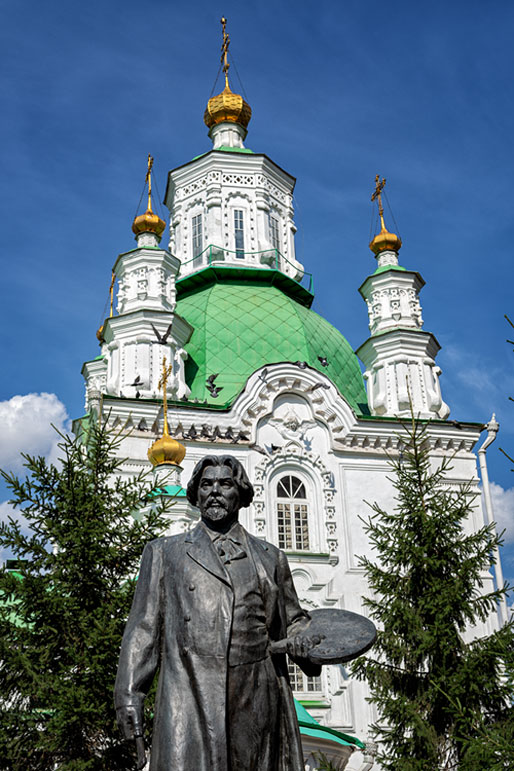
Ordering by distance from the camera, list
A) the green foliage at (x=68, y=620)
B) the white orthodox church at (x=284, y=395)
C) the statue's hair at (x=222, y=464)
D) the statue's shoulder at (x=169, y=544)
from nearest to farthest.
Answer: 1. the statue's shoulder at (x=169, y=544)
2. the statue's hair at (x=222, y=464)
3. the green foliage at (x=68, y=620)
4. the white orthodox church at (x=284, y=395)

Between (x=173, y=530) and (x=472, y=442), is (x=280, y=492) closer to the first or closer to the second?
(x=173, y=530)

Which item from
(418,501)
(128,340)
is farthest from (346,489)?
(418,501)

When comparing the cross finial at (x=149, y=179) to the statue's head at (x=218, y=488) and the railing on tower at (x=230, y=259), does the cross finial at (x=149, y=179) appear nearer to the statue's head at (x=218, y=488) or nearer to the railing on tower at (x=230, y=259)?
the railing on tower at (x=230, y=259)

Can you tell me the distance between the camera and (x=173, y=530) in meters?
18.7

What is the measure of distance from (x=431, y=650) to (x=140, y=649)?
336 inches

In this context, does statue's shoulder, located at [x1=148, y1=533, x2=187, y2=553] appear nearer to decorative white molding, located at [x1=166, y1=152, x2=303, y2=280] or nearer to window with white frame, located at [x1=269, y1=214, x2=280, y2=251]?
decorative white molding, located at [x1=166, y1=152, x2=303, y2=280]

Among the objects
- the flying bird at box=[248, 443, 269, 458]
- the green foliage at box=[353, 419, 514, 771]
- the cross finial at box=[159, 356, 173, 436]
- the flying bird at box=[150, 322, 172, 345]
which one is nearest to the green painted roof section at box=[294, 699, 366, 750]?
the green foliage at box=[353, 419, 514, 771]

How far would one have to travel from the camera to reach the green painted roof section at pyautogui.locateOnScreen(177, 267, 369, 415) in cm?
2359

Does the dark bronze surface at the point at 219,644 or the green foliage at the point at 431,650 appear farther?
the green foliage at the point at 431,650

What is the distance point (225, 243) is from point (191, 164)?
3579 millimetres

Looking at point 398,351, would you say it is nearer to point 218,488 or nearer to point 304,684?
point 304,684

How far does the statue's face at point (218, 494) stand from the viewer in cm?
438

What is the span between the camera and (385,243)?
1054 inches

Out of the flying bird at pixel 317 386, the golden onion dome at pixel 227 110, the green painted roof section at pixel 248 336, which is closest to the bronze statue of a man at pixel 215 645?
the green painted roof section at pixel 248 336
